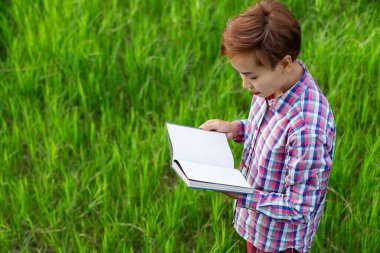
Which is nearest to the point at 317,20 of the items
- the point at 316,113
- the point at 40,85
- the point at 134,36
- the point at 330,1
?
the point at 330,1

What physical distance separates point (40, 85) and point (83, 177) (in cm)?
67

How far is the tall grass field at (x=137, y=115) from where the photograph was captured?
7.42 ft

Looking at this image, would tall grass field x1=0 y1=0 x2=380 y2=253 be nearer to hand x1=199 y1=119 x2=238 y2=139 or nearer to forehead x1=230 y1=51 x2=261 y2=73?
hand x1=199 y1=119 x2=238 y2=139

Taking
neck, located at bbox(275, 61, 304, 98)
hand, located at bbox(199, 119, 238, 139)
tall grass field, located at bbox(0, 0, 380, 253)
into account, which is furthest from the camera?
tall grass field, located at bbox(0, 0, 380, 253)

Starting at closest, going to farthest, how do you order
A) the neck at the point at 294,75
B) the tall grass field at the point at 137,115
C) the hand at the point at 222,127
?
the neck at the point at 294,75 < the hand at the point at 222,127 < the tall grass field at the point at 137,115

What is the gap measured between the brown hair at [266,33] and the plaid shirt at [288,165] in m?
0.13

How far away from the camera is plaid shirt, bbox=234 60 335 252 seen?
142 centimetres

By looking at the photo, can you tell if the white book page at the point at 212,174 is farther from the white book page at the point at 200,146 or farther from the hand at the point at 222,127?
the hand at the point at 222,127

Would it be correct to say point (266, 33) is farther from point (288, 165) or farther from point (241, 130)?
point (241, 130)

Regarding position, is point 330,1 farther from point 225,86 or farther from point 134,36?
point 134,36

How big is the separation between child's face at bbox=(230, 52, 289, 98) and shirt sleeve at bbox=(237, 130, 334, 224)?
152 millimetres

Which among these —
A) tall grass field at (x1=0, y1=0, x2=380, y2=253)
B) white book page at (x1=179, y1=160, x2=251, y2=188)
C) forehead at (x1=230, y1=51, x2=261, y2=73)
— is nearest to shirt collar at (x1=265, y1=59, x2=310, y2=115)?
forehead at (x1=230, y1=51, x2=261, y2=73)

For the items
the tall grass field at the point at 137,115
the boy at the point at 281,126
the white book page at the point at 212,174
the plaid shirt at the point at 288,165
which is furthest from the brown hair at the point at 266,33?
the tall grass field at the point at 137,115

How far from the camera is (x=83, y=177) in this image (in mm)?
2469
